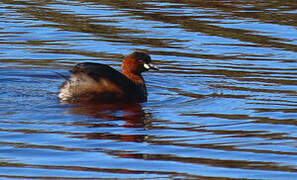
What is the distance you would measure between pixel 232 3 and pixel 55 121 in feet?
43.5

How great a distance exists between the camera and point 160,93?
13.4m

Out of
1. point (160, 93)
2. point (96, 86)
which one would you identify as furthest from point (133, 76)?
point (96, 86)

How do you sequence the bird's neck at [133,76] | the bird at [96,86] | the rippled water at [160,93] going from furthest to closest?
the bird's neck at [133,76] < the bird at [96,86] < the rippled water at [160,93]

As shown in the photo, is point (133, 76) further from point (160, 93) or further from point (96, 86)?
point (96, 86)

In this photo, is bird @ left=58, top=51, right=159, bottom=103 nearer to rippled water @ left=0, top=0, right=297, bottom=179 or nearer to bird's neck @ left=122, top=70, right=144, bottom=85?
rippled water @ left=0, top=0, right=297, bottom=179

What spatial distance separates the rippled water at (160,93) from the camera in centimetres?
883

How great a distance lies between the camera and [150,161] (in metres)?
8.86

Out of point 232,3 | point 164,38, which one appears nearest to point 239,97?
point 164,38

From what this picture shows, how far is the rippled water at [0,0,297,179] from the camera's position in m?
8.83

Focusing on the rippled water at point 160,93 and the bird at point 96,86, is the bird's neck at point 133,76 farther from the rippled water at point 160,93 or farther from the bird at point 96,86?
the bird at point 96,86

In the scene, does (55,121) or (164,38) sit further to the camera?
(164,38)

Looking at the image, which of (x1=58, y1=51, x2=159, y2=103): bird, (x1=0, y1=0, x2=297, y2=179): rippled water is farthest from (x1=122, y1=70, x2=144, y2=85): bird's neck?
(x1=58, y1=51, x2=159, y2=103): bird

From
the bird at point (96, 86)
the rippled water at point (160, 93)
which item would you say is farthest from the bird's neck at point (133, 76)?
the bird at point (96, 86)

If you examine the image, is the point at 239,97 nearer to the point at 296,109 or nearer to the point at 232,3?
the point at 296,109
